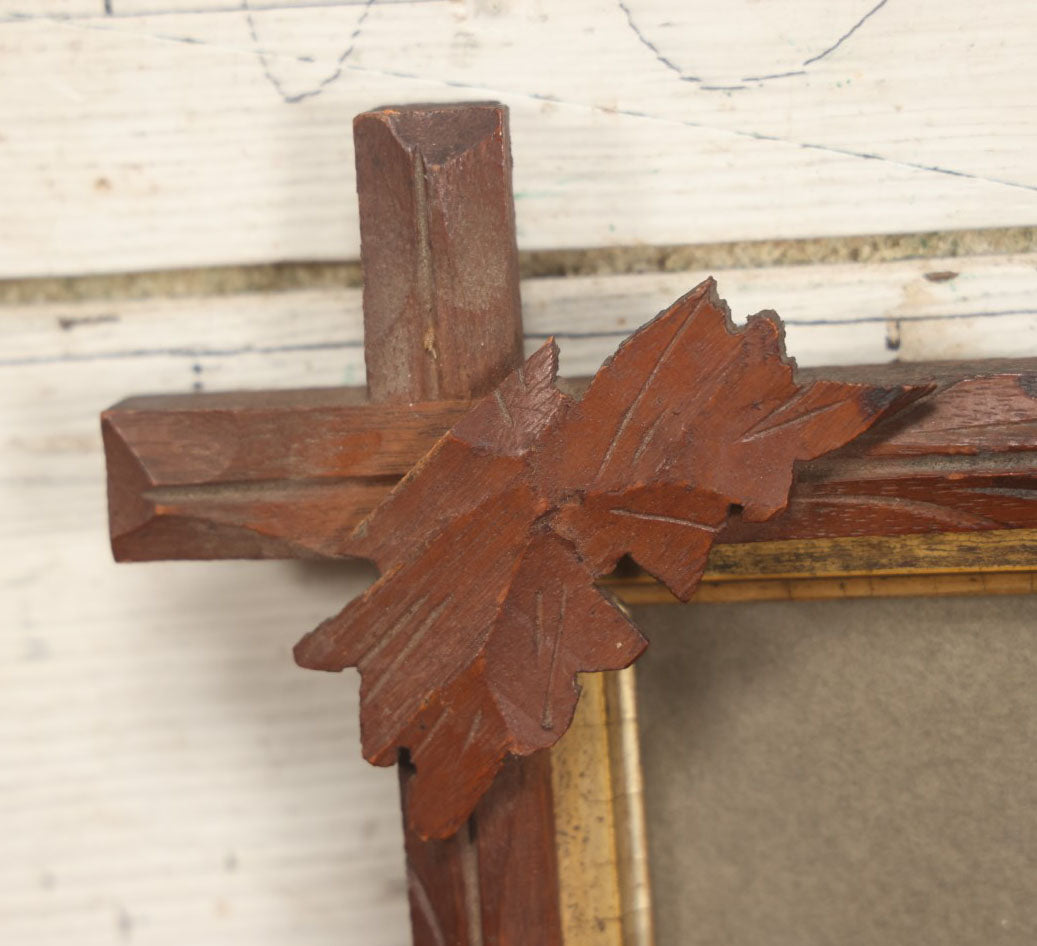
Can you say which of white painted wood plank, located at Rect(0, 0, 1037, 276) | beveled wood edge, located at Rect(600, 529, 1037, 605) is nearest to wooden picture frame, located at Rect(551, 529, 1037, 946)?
beveled wood edge, located at Rect(600, 529, 1037, 605)

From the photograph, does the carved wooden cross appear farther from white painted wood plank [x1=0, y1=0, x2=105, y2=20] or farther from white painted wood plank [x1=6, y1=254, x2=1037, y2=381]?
white painted wood plank [x1=0, y1=0, x2=105, y2=20]

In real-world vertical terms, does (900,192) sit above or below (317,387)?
above

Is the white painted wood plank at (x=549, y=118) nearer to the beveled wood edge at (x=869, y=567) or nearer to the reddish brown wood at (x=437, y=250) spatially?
the reddish brown wood at (x=437, y=250)

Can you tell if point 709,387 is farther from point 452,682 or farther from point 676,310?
point 452,682

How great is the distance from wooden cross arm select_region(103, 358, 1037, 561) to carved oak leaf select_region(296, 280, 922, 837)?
0.11 ft

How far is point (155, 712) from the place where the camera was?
855 mm

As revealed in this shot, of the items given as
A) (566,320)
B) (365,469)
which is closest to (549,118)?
(566,320)

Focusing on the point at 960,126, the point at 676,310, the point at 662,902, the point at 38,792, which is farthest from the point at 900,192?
the point at 38,792

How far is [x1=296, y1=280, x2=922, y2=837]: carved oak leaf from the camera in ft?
2.06

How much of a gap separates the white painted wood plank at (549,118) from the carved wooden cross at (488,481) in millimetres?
125

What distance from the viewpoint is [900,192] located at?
2.56ft

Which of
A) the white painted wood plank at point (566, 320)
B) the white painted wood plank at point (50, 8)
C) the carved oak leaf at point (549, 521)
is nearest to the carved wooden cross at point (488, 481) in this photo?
the carved oak leaf at point (549, 521)

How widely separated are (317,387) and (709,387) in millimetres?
308

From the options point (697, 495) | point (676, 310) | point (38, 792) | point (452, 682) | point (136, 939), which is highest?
point (676, 310)
